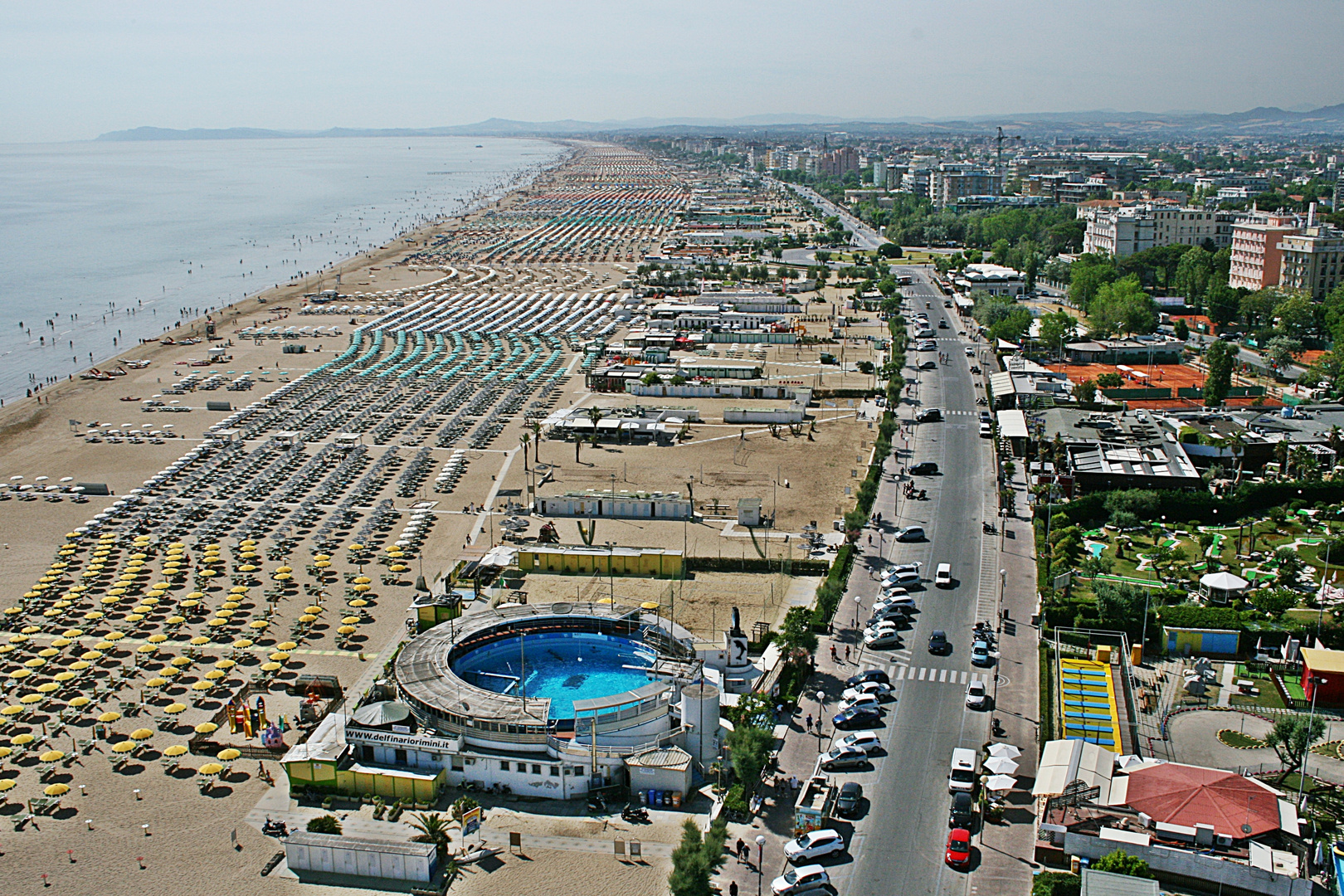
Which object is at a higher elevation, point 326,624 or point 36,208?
point 36,208

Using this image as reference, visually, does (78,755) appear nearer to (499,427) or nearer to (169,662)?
(169,662)

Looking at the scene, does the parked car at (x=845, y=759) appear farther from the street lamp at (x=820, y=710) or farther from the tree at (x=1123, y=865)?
the tree at (x=1123, y=865)

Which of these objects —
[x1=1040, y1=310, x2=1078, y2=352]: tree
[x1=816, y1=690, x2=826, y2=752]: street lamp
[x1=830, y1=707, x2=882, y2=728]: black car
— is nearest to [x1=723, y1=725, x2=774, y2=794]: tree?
[x1=816, y1=690, x2=826, y2=752]: street lamp

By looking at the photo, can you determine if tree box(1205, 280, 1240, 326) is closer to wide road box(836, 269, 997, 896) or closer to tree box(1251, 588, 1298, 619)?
wide road box(836, 269, 997, 896)


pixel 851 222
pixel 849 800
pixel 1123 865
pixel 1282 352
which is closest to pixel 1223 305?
pixel 1282 352

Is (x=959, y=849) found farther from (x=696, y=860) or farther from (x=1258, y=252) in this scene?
(x=1258, y=252)

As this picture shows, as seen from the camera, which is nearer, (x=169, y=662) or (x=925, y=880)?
(x=925, y=880)

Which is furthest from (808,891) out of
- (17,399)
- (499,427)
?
(17,399)
